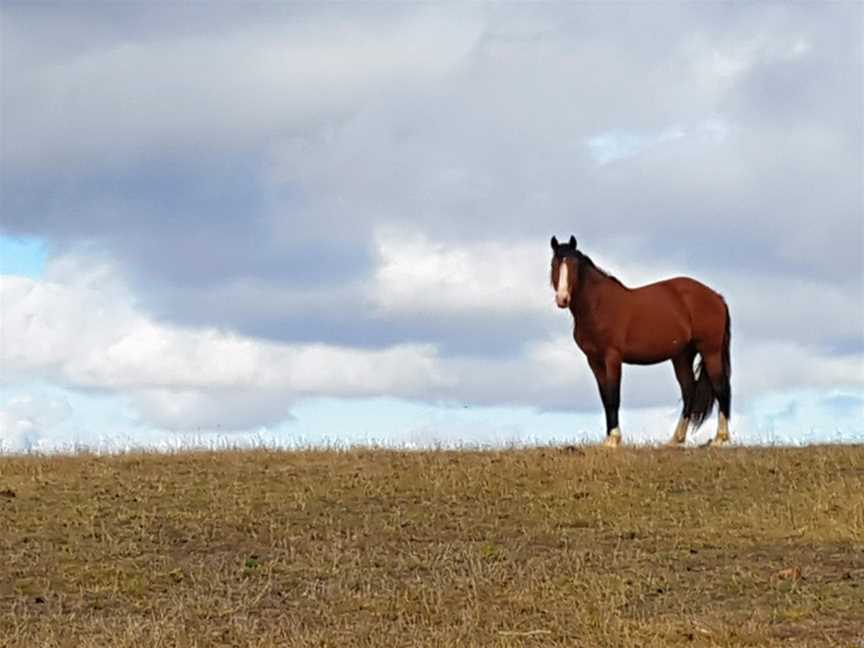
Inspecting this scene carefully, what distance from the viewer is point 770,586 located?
41.4 feet

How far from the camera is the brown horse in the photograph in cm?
2053

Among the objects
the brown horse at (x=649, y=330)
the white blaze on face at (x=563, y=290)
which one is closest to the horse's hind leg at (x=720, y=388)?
the brown horse at (x=649, y=330)

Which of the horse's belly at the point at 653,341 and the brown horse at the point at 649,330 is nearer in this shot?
the brown horse at the point at 649,330

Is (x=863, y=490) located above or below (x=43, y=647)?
above

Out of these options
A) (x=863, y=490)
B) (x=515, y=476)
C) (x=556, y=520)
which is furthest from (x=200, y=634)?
(x=863, y=490)

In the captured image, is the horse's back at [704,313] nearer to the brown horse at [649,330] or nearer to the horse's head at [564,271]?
the brown horse at [649,330]

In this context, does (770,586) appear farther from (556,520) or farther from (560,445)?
(560,445)

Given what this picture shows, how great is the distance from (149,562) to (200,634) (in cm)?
309

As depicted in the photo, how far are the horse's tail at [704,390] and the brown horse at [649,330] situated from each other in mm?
13

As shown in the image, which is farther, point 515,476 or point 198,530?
point 515,476

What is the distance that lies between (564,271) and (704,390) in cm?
273

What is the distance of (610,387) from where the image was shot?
67.2 ft

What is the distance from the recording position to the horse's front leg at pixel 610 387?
20.1m

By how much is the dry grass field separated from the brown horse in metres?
2.08
